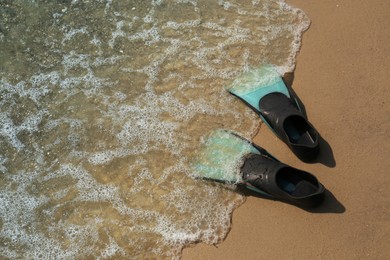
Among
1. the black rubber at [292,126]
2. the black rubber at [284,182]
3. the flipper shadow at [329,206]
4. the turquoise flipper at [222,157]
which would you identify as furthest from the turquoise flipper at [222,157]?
the flipper shadow at [329,206]

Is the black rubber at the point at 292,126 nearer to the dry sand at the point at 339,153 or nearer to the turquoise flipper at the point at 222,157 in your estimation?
the dry sand at the point at 339,153

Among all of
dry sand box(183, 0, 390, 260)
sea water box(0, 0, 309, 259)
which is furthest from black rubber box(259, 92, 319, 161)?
sea water box(0, 0, 309, 259)

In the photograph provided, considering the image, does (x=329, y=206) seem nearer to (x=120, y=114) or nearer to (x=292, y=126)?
(x=292, y=126)

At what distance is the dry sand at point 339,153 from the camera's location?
3.07 m

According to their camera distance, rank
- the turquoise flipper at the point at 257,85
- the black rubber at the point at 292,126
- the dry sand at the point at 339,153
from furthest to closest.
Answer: the turquoise flipper at the point at 257,85 → the black rubber at the point at 292,126 → the dry sand at the point at 339,153

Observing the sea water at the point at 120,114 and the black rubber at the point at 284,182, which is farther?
the sea water at the point at 120,114

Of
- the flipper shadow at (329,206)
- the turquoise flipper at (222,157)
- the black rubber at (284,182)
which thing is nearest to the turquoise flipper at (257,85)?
the turquoise flipper at (222,157)

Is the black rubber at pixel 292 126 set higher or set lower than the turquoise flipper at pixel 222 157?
higher

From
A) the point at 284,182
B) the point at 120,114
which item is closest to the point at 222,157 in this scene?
the point at 284,182

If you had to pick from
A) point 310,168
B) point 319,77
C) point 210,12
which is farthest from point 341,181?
point 210,12

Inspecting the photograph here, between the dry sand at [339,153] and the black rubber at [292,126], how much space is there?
3.4 inches

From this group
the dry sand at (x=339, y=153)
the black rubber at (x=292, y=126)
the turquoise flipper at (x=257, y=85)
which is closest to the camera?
the dry sand at (x=339, y=153)

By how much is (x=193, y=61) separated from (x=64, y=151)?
1.24m

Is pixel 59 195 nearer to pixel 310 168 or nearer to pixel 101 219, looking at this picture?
pixel 101 219
